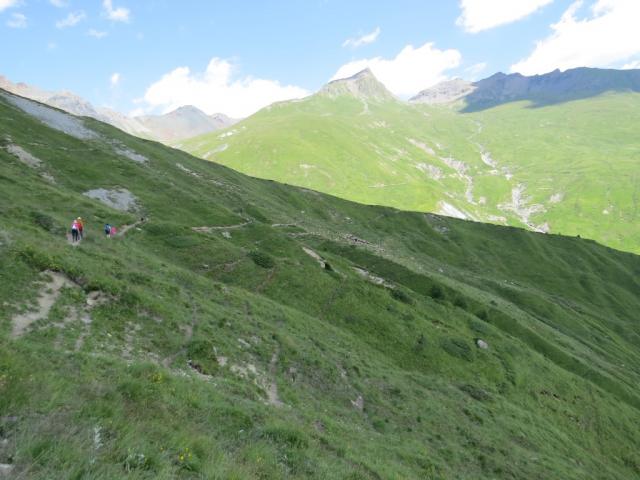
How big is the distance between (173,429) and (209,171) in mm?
108737

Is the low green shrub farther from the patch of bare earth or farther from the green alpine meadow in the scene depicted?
the patch of bare earth

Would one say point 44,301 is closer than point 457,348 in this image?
Yes

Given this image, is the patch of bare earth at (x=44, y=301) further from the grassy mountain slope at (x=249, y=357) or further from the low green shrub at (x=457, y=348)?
the low green shrub at (x=457, y=348)

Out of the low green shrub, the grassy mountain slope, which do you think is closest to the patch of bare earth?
the grassy mountain slope

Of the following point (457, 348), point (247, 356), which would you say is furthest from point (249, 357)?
point (457, 348)

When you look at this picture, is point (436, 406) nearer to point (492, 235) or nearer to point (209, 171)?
point (209, 171)

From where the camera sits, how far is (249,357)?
29.0 metres

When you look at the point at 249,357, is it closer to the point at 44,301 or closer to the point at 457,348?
the point at 44,301

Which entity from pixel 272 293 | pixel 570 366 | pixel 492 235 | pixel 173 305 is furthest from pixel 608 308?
pixel 173 305

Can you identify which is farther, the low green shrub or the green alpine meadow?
the low green shrub

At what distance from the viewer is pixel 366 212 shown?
132 metres

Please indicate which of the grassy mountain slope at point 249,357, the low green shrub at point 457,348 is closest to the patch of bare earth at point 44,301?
the grassy mountain slope at point 249,357

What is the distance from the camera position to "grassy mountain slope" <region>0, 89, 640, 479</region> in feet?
35.4

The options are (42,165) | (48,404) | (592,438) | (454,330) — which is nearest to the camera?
(48,404)
